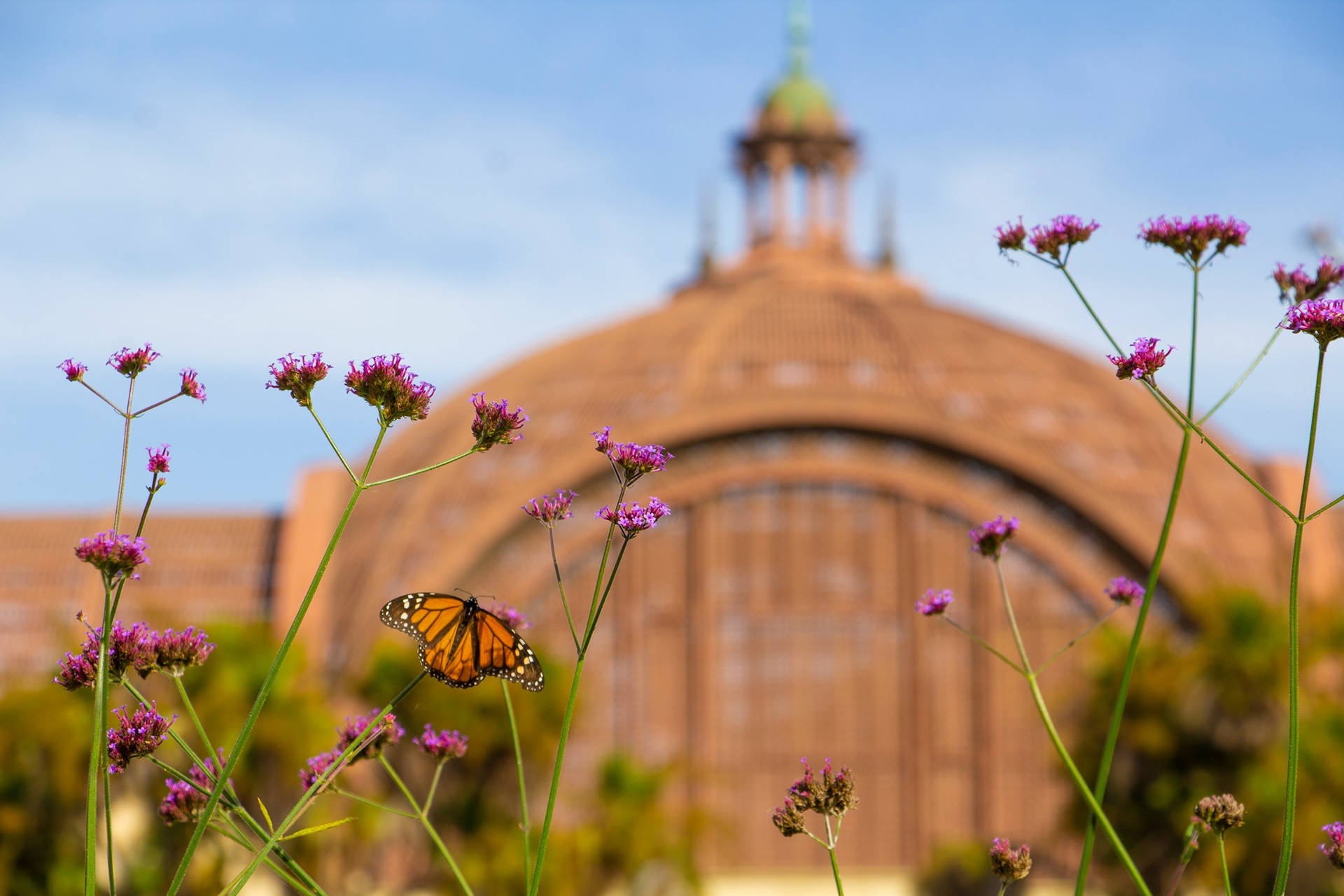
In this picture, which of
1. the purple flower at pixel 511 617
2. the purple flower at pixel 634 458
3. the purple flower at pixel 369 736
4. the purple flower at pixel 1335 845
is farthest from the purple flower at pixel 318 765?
the purple flower at pixel 1335 845

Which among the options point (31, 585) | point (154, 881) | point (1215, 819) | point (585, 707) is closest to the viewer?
point (1215, 819)

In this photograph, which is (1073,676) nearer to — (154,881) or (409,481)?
(409,481)

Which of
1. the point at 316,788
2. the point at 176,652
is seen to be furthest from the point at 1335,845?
the point at 176,652

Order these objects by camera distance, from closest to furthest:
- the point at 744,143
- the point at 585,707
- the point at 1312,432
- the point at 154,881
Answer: the point at 1312,432
the point at 154,881
the point at 585,707
the point at 744,143

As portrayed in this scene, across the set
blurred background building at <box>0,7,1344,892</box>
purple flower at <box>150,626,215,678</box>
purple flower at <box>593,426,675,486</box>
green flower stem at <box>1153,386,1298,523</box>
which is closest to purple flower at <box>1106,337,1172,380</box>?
green flower stem at <box>1153,386,1298,523</box>

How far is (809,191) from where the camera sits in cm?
4469

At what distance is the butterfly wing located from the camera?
4578 millimetres

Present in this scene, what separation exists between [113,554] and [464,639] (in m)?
1.04

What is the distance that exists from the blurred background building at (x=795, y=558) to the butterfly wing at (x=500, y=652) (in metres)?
26.3

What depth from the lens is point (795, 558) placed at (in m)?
34.2

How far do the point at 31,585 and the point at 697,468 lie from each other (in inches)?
614

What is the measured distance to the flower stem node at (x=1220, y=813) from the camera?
432 cm

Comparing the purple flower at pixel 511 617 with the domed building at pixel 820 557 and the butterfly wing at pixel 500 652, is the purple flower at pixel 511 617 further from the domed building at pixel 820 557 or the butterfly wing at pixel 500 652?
the domed building at pixel 820 557

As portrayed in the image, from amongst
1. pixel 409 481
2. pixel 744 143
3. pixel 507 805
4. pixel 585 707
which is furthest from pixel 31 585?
pixel 744 143
